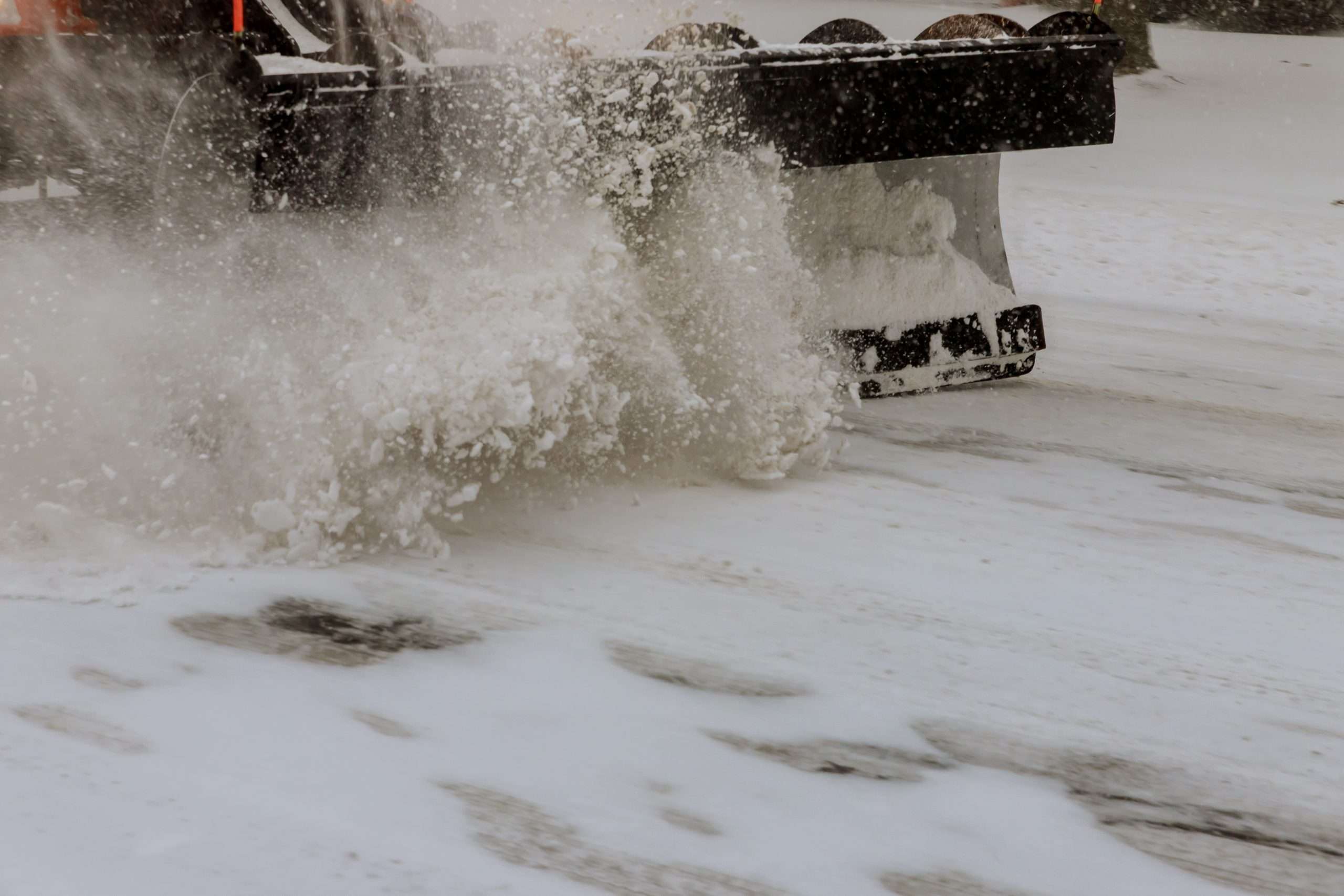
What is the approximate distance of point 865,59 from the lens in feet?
10.0

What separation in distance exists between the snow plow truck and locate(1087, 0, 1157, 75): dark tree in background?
8896 mm

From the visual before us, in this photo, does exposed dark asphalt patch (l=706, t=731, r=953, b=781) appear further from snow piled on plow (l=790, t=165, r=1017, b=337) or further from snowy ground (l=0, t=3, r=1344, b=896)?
snow piled on plow (l=790, t=165, r=1017, b=337)

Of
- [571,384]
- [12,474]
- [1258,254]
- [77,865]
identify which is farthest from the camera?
[1258,254]

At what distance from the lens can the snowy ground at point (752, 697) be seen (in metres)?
1.59

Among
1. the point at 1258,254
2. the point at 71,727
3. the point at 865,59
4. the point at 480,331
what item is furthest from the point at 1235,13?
the point at 71,727

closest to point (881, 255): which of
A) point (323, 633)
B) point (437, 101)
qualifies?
point (437, 101)

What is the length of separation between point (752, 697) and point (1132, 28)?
38.6 feet

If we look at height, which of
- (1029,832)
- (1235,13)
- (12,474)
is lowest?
(1029,832)

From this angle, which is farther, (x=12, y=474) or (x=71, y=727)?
(x=12, y=474)

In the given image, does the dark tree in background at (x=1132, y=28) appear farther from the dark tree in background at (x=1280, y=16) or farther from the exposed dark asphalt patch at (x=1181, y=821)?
the exposed dark asphalt patch at (x=1181, y=821)

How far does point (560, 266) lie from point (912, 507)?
35.1 inches

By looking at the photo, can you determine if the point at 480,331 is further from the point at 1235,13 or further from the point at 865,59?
the point at 1235,13

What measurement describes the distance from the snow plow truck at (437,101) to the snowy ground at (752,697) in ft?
2.27

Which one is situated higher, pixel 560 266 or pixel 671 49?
pixel 671 49
